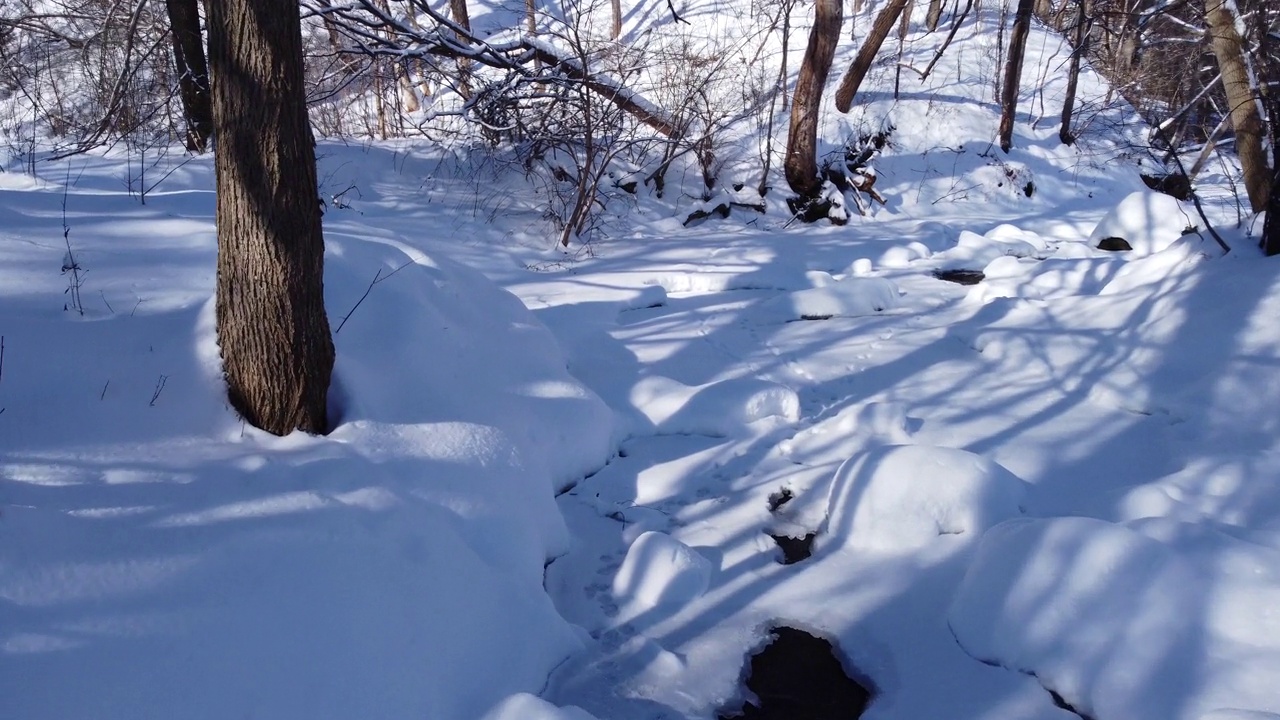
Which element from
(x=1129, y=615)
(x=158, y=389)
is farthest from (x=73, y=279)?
(x=1129, y=615)

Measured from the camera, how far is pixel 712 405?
535 cm

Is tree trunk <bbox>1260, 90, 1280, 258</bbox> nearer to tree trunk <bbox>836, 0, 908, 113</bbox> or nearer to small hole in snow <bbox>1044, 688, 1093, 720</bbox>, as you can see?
small hole in snow <bbox>1044, 688, 1093, 720</bbox>

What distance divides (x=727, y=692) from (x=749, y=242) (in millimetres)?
7328

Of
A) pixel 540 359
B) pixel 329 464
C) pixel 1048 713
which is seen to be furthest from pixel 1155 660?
pixel 540 359

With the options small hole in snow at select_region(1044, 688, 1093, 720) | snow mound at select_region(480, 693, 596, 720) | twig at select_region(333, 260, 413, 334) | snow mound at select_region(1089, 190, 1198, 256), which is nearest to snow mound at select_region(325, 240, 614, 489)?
twig at select_region(333, 260, 413, 334)

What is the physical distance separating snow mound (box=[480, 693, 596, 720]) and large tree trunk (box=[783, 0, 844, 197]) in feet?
33.1

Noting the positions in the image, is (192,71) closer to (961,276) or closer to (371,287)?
(371,287)

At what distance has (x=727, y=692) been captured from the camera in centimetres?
310

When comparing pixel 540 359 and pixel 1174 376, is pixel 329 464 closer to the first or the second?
pixel 540 359

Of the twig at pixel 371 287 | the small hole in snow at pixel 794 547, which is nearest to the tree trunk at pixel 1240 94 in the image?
the small hole in snow at pixel 794 547

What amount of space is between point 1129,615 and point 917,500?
110 centimetres

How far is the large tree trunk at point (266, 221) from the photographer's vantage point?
2996 millimetres

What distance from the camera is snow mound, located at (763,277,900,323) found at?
24.1 ft

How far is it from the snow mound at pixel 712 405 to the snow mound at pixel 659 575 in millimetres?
1525
